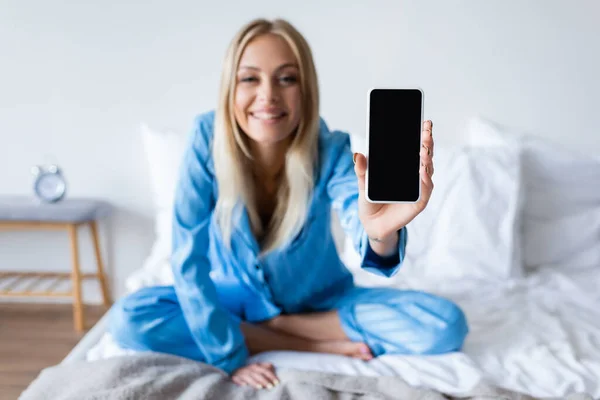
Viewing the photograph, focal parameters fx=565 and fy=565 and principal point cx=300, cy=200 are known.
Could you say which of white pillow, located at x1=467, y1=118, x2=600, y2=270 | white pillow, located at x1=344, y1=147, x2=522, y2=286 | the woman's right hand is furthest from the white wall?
the woman's right hand

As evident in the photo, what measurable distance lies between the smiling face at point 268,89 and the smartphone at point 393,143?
1.42ft

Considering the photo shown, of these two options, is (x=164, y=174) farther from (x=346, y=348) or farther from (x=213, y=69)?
(x=346, y=348)

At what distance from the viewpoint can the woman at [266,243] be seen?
3.92 ft

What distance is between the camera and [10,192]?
7.17ft

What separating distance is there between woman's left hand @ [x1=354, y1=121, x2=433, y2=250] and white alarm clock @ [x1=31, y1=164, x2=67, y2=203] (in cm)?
150

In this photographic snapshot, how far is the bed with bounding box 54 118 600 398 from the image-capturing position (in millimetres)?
1219

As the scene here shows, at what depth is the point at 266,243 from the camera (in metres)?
1.31

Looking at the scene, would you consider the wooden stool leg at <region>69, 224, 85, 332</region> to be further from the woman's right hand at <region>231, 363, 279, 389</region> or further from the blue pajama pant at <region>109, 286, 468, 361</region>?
the woman's right hand at <region>231, 363, 279, 389</region>

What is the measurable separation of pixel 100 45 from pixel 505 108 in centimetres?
151


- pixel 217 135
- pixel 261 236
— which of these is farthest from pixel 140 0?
pixel 261 236

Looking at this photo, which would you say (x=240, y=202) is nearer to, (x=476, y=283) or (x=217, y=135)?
(x=217, y=135)

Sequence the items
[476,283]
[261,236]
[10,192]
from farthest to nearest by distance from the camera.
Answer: [10,192] < [476,283] < [261,236]

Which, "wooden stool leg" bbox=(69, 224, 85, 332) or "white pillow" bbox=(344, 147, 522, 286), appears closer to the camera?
"white pillow" bbox=(344, 147, 522, 286)

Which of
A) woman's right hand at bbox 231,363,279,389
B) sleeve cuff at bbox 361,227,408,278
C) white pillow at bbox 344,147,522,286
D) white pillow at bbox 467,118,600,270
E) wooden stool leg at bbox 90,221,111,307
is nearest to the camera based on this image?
sleeve cuff at bbox 361,227,408,278
